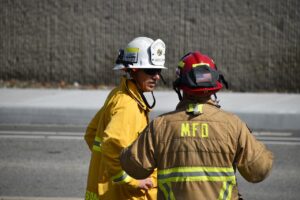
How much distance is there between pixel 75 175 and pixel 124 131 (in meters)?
4.68

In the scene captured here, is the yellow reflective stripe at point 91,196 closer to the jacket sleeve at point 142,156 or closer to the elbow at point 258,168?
the jacket sleeve at point 142,156

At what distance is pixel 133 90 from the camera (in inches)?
177

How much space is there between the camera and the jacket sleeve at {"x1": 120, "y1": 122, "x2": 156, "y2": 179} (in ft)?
12.0

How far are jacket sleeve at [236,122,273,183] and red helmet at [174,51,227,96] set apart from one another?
26 centimetres

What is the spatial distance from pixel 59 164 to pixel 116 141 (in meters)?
5.39

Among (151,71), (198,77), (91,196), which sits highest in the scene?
(198,77)

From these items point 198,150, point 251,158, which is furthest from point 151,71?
point 251,158

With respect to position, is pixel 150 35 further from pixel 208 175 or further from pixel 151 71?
pixel 208 175

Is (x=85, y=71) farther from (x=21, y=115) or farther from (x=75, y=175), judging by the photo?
(x=75, y=175)

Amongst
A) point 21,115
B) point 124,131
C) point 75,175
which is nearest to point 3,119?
point 21,115

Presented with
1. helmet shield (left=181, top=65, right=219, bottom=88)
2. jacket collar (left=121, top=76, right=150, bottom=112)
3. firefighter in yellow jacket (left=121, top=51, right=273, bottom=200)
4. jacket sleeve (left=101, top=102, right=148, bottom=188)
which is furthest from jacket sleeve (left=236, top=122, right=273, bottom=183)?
jacket collar (left=121, top=76, right=150, bottom=112)

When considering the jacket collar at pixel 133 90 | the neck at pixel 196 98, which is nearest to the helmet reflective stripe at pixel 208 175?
the neck at pixel 196 98

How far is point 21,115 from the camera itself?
13133 mm

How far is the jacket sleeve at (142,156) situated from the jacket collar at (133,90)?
0.74 meters
